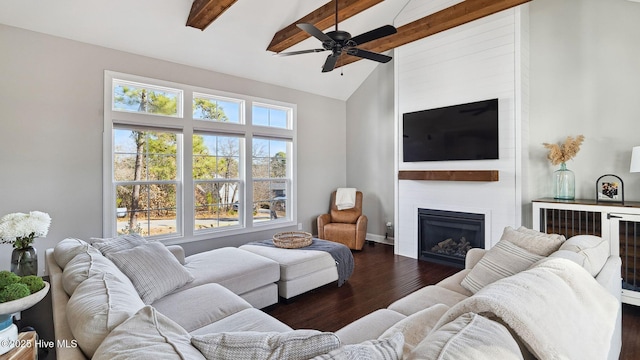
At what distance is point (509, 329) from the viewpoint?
988mm

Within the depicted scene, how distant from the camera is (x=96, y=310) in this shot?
3.69 ft

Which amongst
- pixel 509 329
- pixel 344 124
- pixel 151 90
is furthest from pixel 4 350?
pixel 344 124

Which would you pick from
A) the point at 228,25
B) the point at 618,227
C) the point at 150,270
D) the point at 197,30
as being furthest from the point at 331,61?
the point at 618,227

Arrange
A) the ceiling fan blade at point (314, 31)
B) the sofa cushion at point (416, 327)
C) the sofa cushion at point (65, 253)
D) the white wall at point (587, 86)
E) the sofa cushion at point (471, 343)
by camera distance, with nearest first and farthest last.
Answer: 1. the sofa cushion at point (471, 343)
2. the sofa cushion at point (416, 327)
3. the sofa cushion at point (65, 253)
4. the ceiling fan blade at point (314, 31)
5. the white wall at point (587, 86)

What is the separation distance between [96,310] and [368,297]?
2647 millimetres

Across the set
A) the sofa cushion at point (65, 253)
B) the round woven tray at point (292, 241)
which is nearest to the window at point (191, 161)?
the round woven tray at point (292, 241)

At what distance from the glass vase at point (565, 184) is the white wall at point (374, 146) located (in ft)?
7.91

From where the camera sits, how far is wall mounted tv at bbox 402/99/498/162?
4020mm

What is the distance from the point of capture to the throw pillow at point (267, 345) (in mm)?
908

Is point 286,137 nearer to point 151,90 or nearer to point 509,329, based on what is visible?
point 151,90

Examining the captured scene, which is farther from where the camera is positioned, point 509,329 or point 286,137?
point 286,137

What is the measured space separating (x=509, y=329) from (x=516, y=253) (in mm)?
1408

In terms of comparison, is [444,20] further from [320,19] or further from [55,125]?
[55,125]

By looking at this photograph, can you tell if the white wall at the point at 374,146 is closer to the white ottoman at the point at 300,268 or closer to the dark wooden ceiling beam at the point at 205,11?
the white ottoman at the point at 300,268
